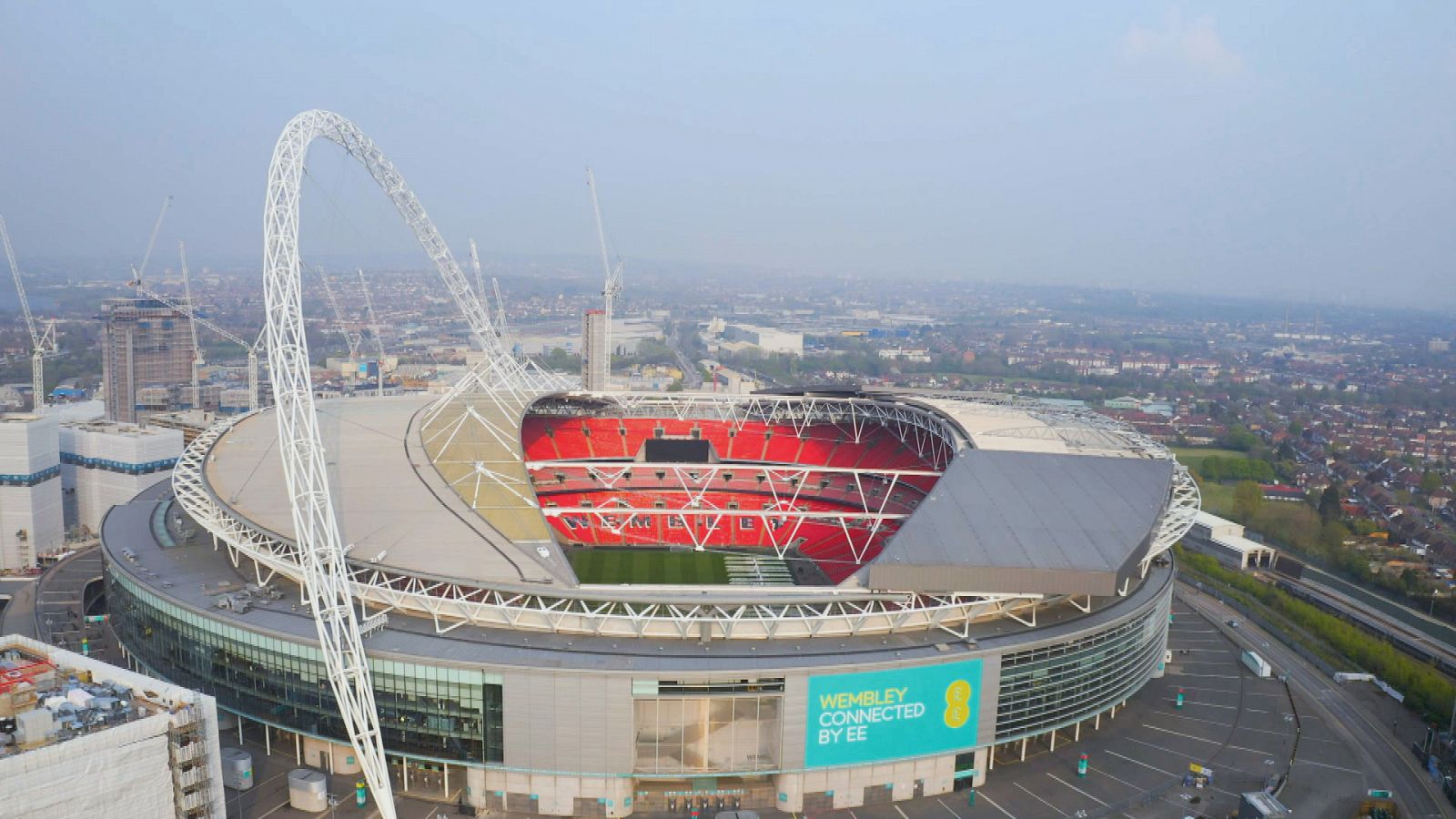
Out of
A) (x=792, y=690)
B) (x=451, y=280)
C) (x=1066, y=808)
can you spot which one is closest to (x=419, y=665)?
(x=792, y=690)

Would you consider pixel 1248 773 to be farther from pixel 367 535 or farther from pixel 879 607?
pixel 367 535

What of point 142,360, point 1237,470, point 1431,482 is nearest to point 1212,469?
point 1237,470

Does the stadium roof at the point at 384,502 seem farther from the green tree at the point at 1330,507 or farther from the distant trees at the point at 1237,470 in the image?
the distant trees at the point at 1237,470

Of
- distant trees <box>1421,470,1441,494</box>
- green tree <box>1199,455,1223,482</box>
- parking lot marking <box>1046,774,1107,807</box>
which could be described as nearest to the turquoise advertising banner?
parking lot marking <box>1046,774,1107,807</box>

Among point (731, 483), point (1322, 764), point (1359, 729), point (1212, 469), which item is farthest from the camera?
point (1212, 469)

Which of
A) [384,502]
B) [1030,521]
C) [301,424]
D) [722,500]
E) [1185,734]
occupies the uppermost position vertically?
[301,424]

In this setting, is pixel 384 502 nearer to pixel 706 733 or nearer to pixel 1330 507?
pixel 706 733

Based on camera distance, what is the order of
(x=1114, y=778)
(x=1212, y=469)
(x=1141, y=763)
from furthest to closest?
(x=1212, y=469) < (x=1141, y=763) < (x=1114, y=778)
